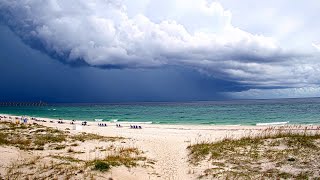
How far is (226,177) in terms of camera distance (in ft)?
45.2

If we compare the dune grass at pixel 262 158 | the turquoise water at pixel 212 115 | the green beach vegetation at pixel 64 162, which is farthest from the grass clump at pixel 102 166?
the turquoise water at pixel 212 115

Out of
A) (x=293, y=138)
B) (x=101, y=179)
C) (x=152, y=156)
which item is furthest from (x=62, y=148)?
(x=293, y=138)

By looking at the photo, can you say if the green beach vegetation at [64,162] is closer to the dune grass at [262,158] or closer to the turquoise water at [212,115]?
the dune grass at [262,158]

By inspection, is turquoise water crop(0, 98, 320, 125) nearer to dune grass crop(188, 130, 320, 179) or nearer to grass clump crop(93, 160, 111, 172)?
dune grass crop(188, 130, 320, 179)

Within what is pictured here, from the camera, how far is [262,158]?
54.9ft

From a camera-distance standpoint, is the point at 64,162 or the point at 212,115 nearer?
the point at 64,162

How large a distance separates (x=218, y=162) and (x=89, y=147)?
431 inches

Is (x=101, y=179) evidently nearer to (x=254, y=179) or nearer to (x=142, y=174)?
(x=142, y=174)

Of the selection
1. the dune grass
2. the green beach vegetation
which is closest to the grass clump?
the green beach vegetation

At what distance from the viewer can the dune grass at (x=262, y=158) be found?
14305 mm

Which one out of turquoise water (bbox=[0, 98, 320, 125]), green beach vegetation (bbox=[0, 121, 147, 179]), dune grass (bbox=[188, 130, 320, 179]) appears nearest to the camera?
green beach vegetation (bbox=[0, 121, 147, 179])

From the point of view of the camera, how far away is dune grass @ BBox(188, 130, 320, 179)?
14305 mm

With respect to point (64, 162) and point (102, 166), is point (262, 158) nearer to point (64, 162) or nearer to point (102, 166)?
point (102, 166)

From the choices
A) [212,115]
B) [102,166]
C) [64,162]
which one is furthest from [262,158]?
[212,115]
